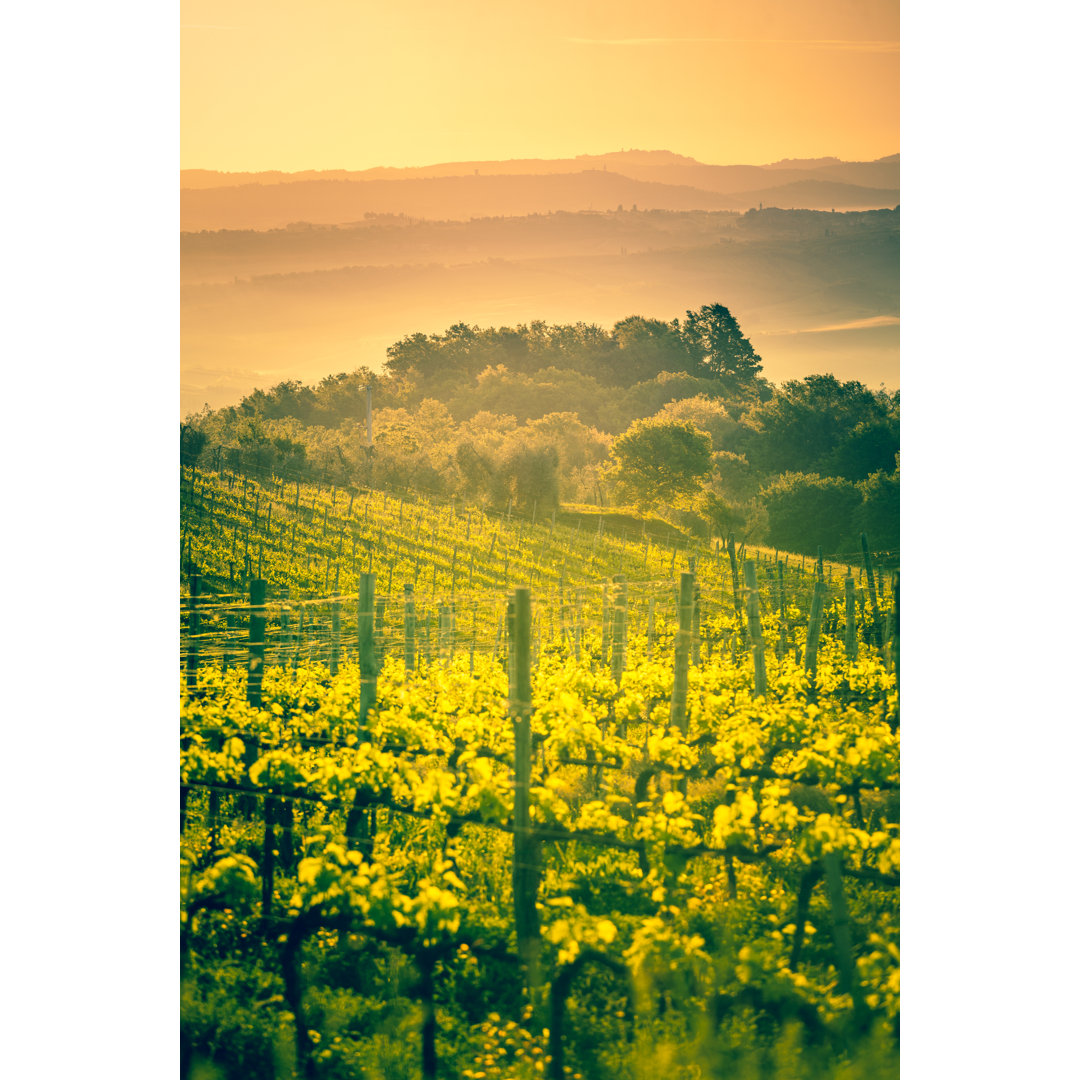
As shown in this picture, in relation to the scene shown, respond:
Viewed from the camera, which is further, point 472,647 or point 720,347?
Result: point 720,347

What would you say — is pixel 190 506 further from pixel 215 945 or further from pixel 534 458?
pixel 215 945

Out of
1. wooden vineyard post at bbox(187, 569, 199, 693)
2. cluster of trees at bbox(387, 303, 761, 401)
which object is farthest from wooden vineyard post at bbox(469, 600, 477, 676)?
wooden vineyard post at bbox(187, 569, 199, 693)

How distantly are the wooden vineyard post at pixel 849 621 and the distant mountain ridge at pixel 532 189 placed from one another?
1653mm

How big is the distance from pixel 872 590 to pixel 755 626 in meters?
0.53

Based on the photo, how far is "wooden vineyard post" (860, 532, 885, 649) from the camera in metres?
4.29

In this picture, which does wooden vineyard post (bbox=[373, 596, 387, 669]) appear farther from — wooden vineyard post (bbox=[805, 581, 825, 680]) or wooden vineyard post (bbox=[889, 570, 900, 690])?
wooden vineyard post (bbox=[889, 570, 900, 690])

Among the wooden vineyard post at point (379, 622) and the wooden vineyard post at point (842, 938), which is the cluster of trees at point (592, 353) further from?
the wooden vineyard post at point (842, 938)

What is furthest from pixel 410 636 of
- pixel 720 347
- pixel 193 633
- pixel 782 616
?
pixel 720 347

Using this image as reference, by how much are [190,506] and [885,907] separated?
3371 millimetres

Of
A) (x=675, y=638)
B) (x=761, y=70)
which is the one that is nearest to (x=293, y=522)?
(x=675, y=638)

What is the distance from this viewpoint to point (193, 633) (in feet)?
14.6

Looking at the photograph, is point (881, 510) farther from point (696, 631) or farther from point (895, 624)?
point (696, 631)

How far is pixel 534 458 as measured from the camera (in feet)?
14.3

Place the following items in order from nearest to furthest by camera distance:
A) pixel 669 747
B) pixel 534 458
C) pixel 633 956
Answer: pixel 633 956, pixel 669 747, pixel 534 458
